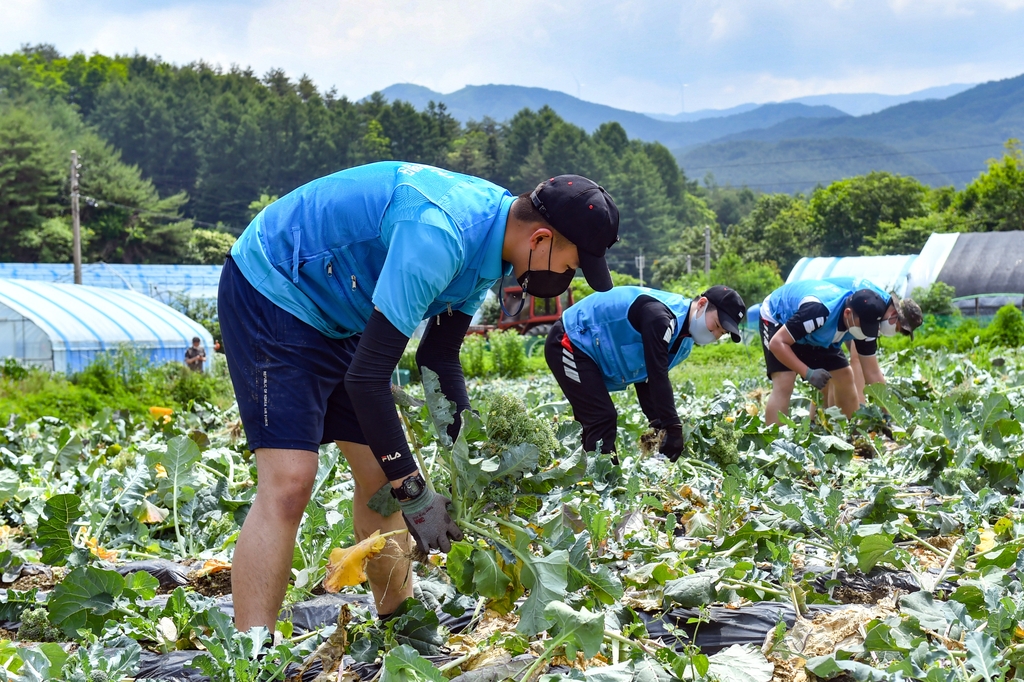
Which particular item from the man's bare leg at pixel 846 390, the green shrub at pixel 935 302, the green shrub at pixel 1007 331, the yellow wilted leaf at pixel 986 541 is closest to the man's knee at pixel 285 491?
the yellow wilted leaf at pixel 986 541

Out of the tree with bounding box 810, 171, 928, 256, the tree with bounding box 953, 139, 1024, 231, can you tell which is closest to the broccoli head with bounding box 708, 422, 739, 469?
the tree with bounding box 953, 139, 1024, 231

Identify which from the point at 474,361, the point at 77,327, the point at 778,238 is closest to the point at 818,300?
the point at 474,361

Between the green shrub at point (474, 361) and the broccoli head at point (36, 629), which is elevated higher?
the broccoli head at point (36, 629)

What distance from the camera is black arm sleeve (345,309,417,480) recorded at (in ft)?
7.07

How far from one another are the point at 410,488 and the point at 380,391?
251 mm

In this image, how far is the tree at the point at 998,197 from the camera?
39.0m

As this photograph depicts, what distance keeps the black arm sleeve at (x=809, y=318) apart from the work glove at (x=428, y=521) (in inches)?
166

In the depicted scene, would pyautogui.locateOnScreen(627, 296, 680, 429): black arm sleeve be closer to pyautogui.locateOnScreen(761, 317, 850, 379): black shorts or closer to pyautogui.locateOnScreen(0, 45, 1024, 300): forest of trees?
pyautogui.locateOnScreen(761, 317, 850, 379): black shorts

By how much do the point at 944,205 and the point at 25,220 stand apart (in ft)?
161

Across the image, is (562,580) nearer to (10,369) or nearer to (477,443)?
(477,443)

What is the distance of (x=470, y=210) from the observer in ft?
7.61

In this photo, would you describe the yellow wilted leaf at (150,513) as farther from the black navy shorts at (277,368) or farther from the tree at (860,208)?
the tree at (860,208)

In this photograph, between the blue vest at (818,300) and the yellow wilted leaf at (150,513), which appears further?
the blue vest at (818,300)

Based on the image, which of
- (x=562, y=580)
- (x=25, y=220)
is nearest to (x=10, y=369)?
(x=562, y=580)
